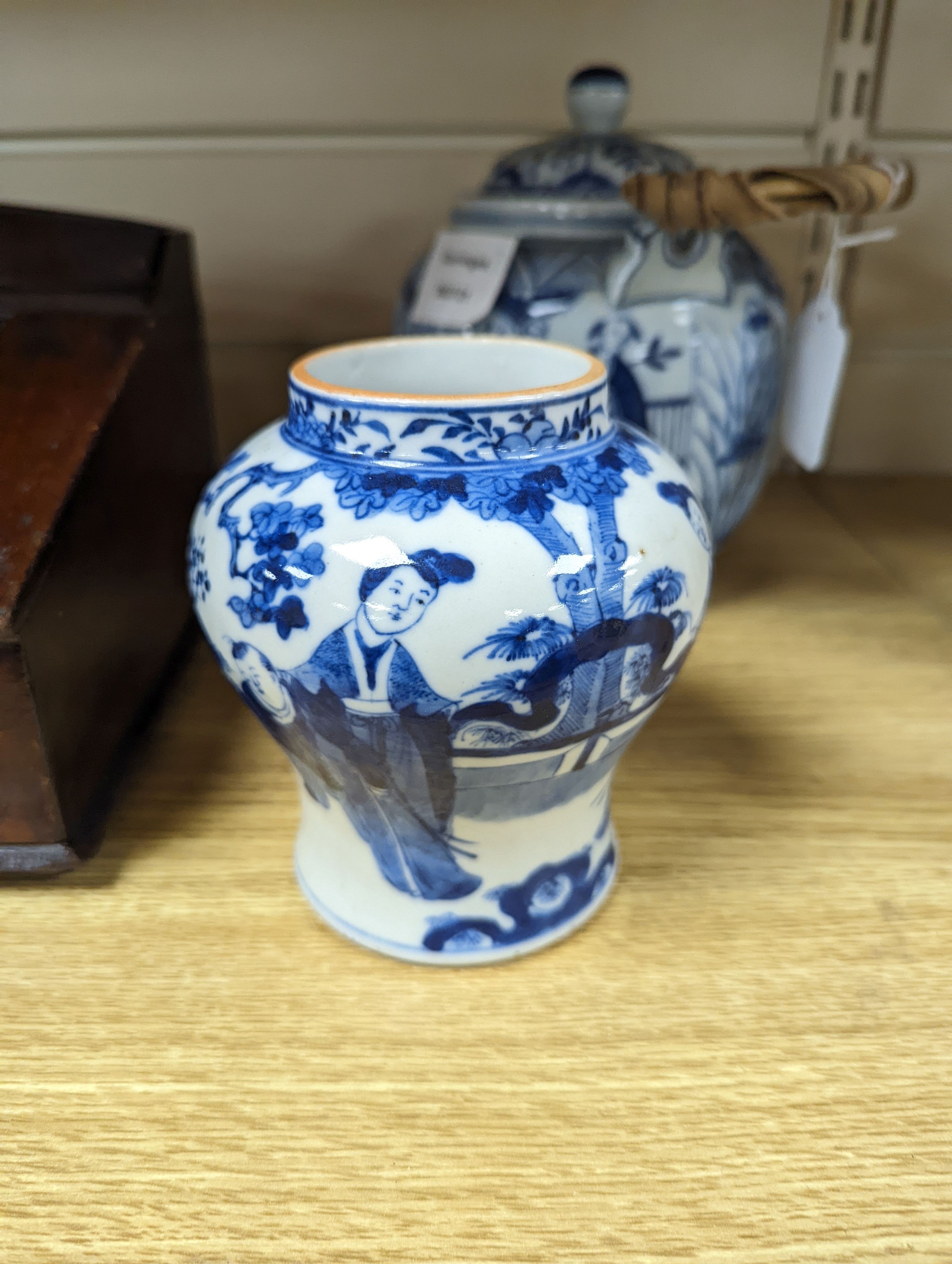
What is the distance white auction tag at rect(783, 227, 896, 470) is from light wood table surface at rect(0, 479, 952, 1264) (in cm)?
24

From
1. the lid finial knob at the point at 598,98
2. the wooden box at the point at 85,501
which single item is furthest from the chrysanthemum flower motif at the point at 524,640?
the lid finial knob at the point at 598,98

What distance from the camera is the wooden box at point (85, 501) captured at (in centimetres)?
52

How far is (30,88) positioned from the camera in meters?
0.99

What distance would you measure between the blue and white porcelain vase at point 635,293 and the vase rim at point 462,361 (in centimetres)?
22

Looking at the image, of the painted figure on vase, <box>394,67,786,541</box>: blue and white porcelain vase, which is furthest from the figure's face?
<box>394,67,786,541</box>: blue and white porcelain vase

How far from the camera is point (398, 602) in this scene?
41cm

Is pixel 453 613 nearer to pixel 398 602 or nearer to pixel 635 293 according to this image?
pixel 398 602

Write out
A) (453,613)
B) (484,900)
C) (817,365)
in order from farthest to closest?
(817,365) < (484,900) < (453,613)

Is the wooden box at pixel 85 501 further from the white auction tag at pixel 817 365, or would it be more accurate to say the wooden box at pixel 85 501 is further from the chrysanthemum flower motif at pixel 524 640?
the white auction tag at pixel 817 365

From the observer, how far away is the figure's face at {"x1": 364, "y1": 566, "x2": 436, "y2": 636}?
41 centimetres

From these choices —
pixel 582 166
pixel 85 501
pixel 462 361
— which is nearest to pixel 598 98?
pixel 582 166

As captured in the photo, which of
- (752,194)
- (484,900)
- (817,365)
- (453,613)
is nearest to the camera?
(453,613)

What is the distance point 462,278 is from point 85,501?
1.16ft

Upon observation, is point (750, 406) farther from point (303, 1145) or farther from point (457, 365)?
point (303, 1145)
